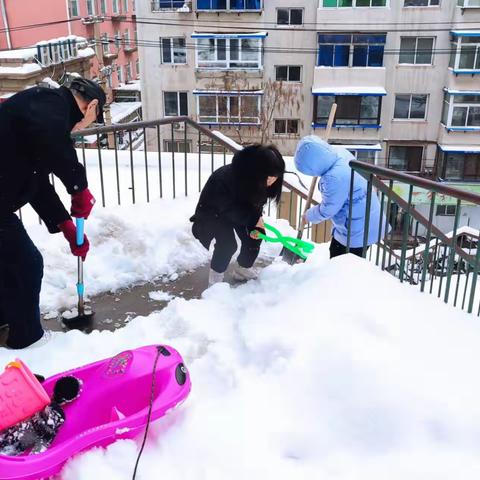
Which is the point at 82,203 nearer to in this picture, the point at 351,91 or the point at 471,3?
the point at 351,91

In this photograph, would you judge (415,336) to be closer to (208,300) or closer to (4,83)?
(208,300)

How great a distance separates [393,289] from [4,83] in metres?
18.5

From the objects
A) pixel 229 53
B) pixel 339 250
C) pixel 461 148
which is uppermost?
pixel 229 53

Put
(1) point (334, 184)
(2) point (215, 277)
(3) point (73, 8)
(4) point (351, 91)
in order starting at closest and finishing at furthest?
1. (1) point (334, 184)
2. (2) point (215, 277)
3. (4) point (351, 91)
4. (3) point (73, 8)

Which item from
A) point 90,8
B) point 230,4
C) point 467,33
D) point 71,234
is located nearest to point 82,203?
point 71,234

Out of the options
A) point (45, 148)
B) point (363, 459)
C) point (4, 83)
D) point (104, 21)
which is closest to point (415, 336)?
point (363, 459)

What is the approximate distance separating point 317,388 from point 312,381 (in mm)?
48

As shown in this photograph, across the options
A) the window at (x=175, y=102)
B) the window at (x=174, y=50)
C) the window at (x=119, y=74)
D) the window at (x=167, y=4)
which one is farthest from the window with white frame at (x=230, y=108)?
the window at (x=119, y=74)

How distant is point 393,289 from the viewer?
10.4ft

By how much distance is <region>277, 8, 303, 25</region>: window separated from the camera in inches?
789

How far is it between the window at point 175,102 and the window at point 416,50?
894cm

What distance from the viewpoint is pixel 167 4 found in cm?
2056

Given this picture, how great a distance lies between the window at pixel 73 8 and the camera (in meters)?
23.6

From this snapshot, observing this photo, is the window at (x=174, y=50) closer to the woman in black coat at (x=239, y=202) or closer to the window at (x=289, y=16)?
the window at (x=289, y=16)
